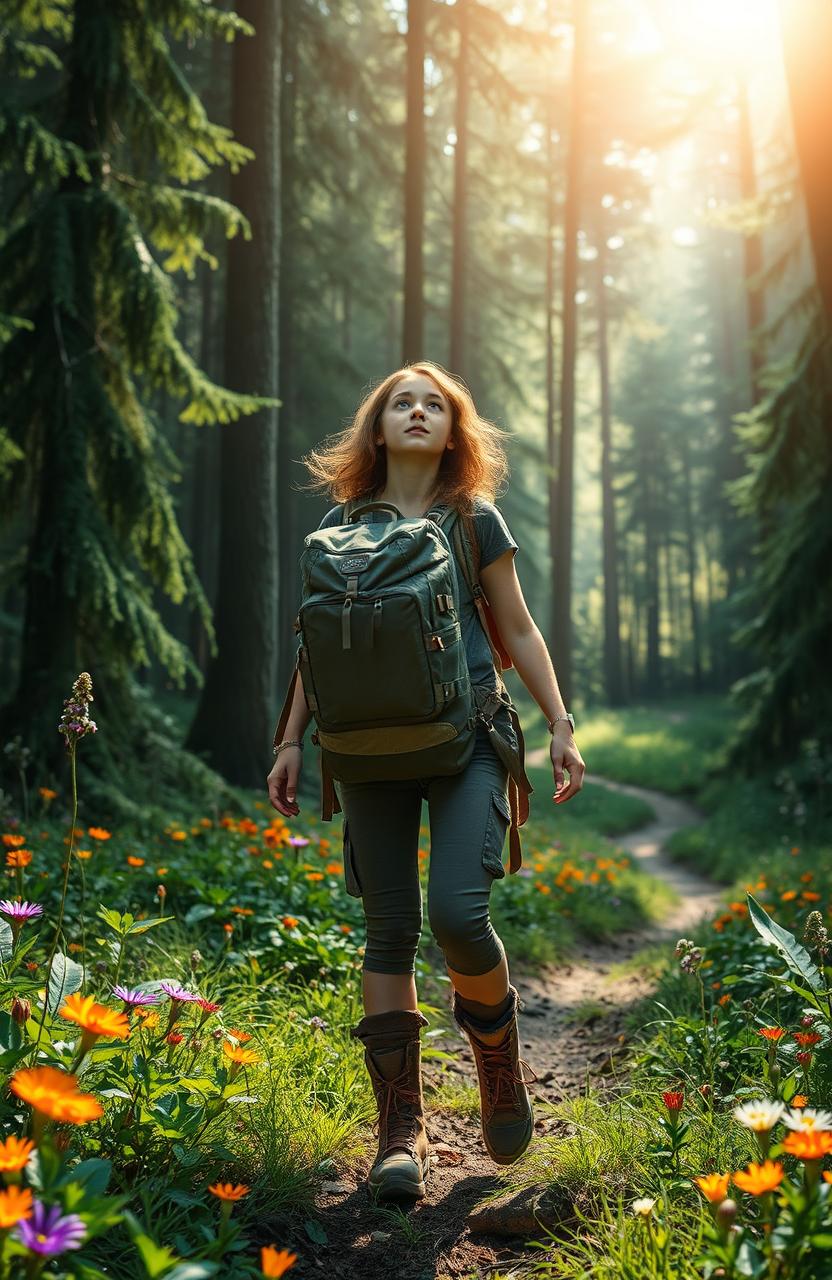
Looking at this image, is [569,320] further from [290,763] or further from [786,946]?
[786,946]

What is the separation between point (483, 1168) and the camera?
10.0 ft

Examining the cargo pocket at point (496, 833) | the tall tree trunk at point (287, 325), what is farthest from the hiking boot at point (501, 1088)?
the tall tree trunk at point (287, 325)

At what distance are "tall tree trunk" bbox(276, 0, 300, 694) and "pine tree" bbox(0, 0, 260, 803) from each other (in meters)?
6.98

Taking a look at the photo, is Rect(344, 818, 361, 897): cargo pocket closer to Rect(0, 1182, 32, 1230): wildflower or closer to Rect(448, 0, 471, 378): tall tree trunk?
Rect(0, 1182, 32, 1230): wildflower

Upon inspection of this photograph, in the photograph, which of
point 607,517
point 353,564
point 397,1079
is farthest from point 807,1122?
point 607,517

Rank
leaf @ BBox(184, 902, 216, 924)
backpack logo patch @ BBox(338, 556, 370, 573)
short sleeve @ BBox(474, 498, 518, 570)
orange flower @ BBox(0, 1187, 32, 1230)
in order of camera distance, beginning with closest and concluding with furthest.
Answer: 1. orange flower @ BBox(0, 1187, 32, 1230)
2. backpack logo patch @ BBox(338, 556, 370, 573)
3. short sleeve @ BBox(474, 498, 518, 570)
4. leaf @ BBox(184, 902, 216, 924)

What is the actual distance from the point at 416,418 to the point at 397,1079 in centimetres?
191

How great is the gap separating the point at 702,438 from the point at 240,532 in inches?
1240

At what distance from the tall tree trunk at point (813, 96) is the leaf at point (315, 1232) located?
6.31m

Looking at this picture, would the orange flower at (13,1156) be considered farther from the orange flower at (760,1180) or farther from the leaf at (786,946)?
the leaf at (786,946)

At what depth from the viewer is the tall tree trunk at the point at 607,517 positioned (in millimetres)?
27812

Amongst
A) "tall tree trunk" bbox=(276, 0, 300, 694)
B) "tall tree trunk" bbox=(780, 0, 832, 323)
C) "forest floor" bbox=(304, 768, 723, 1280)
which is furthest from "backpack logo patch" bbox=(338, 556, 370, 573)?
"tall tree trunk" bbox=(276, 0, 300, 694)

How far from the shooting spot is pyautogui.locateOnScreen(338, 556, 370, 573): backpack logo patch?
2.63 meters

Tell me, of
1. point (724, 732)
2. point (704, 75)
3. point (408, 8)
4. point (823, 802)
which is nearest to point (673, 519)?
point (724, 732)
